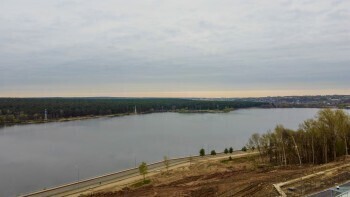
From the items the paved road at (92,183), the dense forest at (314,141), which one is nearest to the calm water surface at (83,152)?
the paved road at (92,183)

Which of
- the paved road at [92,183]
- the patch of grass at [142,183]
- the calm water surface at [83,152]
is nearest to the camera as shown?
the paved road at [92,183]

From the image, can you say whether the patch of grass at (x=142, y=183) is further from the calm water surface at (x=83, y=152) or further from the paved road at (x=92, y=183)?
the calm water surface at (x=83, y=152)

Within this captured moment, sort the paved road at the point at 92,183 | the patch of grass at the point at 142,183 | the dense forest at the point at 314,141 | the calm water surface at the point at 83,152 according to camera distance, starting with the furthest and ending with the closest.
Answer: the calm water surface at the point at 83,152, the dense forest at the point at 314,141, the patch of grass at the point at 142,183, the paved road at the point at 92,183

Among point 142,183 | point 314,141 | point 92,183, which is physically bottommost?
point 92,183

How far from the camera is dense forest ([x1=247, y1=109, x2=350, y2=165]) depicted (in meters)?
27.9

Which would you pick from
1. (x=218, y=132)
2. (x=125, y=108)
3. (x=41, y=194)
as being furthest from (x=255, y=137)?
(x=125, y=108)

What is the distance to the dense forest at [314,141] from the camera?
2788 cm

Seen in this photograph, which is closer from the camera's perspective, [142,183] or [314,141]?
[142,183]

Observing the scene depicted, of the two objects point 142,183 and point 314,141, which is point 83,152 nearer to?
point 142,183

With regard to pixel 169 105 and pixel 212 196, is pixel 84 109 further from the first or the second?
pixel 212 196

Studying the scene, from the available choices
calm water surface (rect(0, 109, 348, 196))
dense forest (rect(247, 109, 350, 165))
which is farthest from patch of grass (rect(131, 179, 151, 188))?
dense forest (rect(247, 109, 350, 165))

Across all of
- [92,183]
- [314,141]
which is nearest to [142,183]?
[92,183]

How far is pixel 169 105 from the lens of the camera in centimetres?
15375

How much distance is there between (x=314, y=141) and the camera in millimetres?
28703
